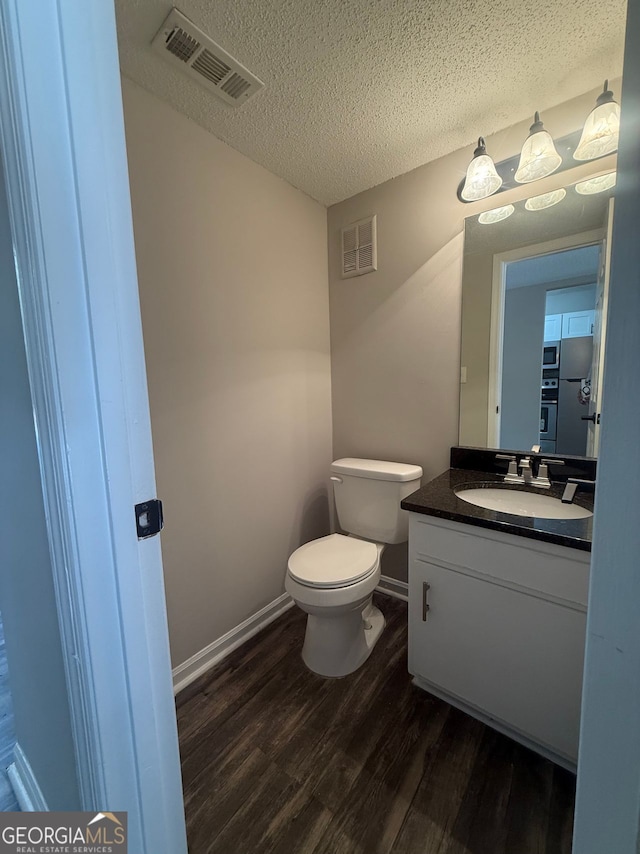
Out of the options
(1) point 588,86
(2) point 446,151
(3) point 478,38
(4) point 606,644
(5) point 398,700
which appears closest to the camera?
(4) point 606,644

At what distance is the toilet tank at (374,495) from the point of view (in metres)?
1.64

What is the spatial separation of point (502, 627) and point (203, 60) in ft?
6.89

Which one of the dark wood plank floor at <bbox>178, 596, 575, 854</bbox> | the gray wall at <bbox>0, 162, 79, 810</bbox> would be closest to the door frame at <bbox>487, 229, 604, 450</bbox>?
the dark wood plank floor at <bbox>178, 596, 575, 854</bbox>

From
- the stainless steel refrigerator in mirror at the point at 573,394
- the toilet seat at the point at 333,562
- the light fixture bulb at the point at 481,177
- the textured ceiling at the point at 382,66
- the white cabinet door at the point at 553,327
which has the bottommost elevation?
the toilet seat at the point at 333,562

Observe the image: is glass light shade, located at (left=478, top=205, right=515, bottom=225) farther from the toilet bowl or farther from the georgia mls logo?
the georgia mls logo

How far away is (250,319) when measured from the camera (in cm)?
158

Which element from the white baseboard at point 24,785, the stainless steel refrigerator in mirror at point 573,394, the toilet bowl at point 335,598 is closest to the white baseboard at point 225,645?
the toilet bowl at point 335,598

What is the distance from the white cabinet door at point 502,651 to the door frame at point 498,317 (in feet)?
2.33

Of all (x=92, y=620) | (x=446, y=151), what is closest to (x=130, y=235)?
(x=92, y=620)

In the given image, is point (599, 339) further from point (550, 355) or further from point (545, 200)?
point (545, 200)

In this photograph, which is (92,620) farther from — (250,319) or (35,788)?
(250,319)

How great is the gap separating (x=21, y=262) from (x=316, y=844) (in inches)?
59.9

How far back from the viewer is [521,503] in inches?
53.0

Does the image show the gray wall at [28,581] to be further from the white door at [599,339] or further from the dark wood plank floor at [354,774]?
the white door at [599,339]
